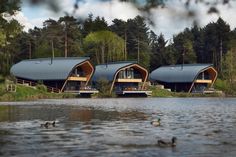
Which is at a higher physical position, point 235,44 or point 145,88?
point 235,44

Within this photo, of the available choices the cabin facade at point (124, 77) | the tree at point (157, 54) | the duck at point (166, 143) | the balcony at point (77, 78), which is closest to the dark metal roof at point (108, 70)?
the cabin facade at point (124, 77)

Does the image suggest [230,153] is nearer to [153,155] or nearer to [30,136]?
[153,155]

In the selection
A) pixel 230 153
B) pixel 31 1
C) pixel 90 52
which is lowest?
pixel 230 153

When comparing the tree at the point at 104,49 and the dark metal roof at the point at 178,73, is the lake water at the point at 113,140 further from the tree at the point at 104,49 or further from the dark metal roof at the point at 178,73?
the dark metal roof at the point at 178,73

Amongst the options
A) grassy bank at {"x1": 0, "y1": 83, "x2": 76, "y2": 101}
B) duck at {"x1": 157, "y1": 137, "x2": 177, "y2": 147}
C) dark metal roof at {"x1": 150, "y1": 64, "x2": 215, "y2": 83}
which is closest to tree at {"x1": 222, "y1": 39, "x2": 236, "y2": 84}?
dark metal roof at {"x1": 150, "y1": 64, "x2": 215, "y2": 83}

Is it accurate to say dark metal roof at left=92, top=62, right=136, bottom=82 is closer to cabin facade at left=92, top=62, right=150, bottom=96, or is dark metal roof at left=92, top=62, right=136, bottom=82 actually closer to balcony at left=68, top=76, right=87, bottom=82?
cabin facade at left=92, top=62, right=150, bottom=96

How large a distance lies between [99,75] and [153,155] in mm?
76553

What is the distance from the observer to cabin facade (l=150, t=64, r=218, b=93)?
99688 millimetres

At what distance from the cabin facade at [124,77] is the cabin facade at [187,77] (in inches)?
354

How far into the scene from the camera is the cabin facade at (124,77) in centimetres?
8729

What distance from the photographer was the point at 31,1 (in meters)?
4.51

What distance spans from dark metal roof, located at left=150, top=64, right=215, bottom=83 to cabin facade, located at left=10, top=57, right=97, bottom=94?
19.5 meters

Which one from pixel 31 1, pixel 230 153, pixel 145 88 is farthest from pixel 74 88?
pixel 31 1

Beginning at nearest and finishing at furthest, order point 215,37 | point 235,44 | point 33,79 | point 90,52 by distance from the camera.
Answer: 1. point 33,79
2. point 235,44
3. point 90,52
4. point 215,37
